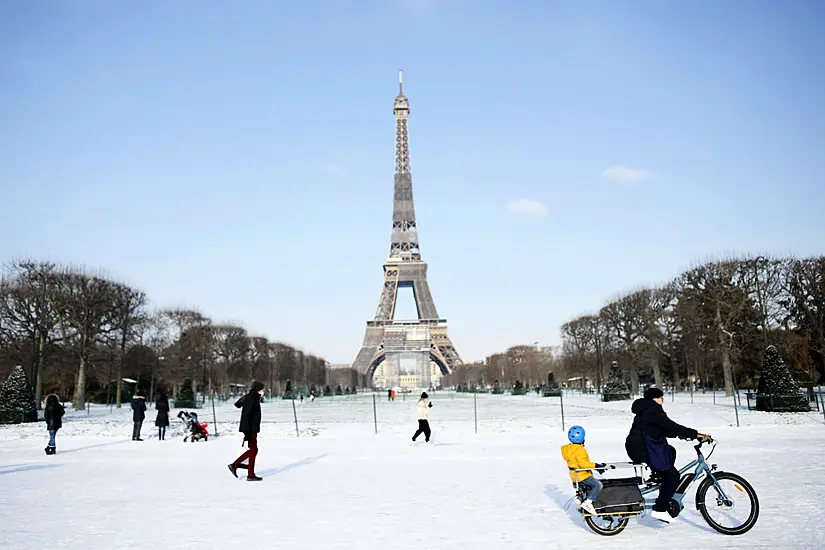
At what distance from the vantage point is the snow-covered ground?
7.29m

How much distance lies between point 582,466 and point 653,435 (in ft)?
2.59

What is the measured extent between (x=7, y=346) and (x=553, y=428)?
104 ft

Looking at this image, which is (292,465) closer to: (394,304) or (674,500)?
(674,500)

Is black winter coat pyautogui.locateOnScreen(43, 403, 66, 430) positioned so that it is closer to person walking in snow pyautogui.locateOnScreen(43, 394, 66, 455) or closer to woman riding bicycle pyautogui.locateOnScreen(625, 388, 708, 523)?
person walking in snow pyautogui.locateOnScreen(43, 394, 66, 455)

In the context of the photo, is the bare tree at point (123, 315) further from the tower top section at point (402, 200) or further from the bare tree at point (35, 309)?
the tower top section at point (402, 200)

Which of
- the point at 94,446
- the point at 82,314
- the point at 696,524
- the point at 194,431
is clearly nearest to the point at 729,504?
the point at 696,524

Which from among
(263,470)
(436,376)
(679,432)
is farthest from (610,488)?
→ (436,376)

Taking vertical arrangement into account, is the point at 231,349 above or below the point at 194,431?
above

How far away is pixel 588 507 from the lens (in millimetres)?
7078

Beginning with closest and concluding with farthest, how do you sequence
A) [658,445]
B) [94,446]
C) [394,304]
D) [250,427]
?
1. [658,445]
2. [250,427]
3. [94,446]
4. [394,304]

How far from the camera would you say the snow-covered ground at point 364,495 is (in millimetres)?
7289

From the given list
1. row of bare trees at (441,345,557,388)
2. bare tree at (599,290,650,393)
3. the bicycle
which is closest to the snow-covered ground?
the bicycle

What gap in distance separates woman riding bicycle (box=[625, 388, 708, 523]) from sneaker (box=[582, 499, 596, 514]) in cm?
64

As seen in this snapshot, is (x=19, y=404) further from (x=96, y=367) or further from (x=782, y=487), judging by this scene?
(x=782, y=487)
